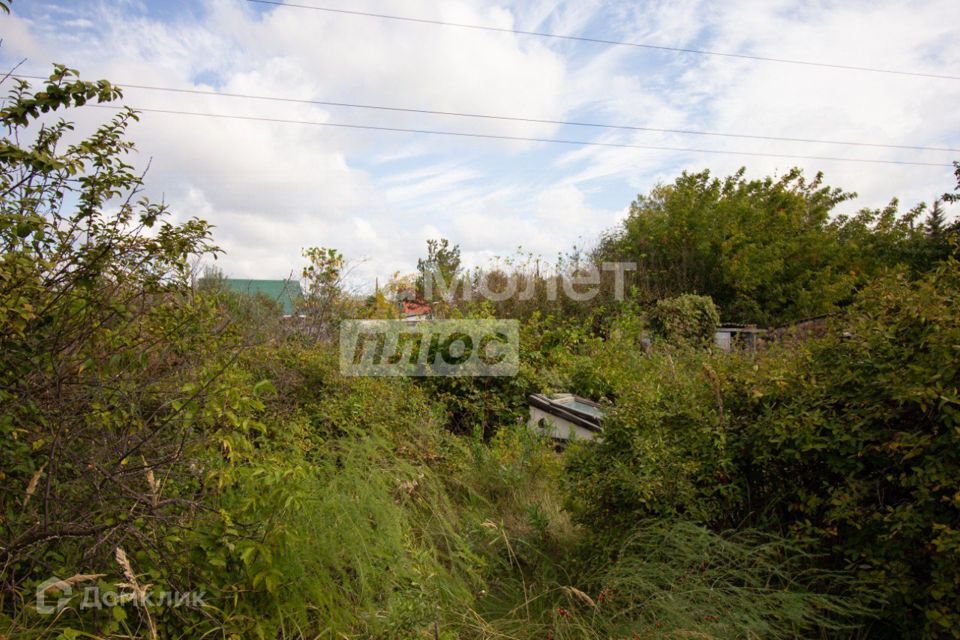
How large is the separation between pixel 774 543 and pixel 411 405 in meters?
3.96

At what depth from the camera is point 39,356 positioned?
8.50ft

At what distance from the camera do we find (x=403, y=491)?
390cm

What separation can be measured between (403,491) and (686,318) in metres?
10.9

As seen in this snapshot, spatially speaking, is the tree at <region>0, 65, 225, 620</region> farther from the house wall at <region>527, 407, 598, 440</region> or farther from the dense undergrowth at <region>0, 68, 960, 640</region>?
the house wall at <region>527, 407, 598, 440</region>

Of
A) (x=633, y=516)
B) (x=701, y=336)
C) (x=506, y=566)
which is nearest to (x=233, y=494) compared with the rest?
(x=506, y=566)

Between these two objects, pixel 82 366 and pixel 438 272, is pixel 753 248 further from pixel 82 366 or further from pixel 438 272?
pixel 82 366

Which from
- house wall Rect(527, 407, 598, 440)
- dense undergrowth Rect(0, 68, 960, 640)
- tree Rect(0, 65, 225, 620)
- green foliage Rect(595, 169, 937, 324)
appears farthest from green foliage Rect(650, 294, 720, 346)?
tree Rect(0, 65, 225, 620)

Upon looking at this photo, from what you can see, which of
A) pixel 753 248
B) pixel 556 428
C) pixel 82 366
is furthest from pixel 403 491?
pixel 753 248

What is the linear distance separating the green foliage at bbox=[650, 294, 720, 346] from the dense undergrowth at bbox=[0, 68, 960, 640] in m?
9.82

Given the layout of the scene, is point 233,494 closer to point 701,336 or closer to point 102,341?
point 102,341

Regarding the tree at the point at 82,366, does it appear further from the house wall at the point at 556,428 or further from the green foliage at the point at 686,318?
the green foliage at the point at 686,318

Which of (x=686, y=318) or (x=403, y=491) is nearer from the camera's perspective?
(x=403, y=491)

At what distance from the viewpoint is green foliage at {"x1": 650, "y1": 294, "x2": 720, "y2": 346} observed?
1334 centimetres

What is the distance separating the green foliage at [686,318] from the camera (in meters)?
13.3
